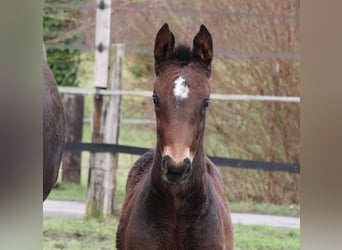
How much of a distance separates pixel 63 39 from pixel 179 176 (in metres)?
2.81

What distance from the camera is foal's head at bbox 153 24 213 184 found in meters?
1.79

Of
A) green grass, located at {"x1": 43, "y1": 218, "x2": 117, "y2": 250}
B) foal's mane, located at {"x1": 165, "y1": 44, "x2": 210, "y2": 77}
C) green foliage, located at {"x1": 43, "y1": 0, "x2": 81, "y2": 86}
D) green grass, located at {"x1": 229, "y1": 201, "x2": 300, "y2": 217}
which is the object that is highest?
green foliage, located at {"x1": 43, "y1": 0, "x2": 81, "y2": 86}

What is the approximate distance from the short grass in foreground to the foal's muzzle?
101 cm

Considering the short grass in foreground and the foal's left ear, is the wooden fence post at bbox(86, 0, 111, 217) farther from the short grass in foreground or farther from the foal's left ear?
the foal's left ear

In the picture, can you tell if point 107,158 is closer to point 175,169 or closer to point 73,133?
point 73,133

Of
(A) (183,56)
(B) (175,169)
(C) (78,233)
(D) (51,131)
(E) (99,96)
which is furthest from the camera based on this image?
(E) (99,96)

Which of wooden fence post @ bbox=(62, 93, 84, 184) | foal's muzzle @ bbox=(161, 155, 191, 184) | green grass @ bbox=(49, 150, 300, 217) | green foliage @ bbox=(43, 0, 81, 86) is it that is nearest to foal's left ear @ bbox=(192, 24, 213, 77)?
foal's muzzle @ bbox=(161, 155, 191, 184)

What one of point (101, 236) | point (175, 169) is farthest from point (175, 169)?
point (101, 236)

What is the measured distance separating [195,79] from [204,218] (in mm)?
432

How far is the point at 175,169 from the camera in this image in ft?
5.71
